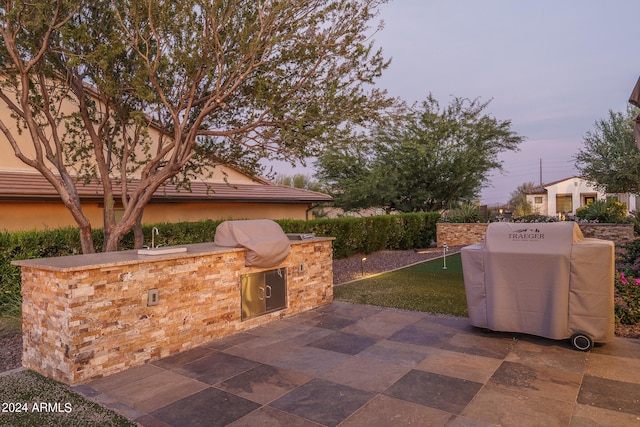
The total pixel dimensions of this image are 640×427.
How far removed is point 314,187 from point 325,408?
75.4 feet

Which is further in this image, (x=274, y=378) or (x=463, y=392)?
(x=274, y=378)

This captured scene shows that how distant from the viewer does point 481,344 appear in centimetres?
504

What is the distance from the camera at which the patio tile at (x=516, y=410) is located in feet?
10.2

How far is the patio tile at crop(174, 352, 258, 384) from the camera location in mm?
4184

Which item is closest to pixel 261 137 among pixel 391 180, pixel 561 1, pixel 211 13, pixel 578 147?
pixel 211 13

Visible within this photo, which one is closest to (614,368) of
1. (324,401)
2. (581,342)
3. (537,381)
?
(581,342)

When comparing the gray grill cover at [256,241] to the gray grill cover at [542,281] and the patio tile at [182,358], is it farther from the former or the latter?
the gray grill cover at [542,281]

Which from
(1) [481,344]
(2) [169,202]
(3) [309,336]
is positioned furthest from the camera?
(2) [169,202]

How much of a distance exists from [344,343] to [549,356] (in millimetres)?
2458

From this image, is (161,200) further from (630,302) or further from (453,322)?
(630,302)

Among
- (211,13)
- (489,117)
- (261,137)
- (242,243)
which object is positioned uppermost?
(489,117)

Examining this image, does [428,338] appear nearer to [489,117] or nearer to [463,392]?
[463,392]

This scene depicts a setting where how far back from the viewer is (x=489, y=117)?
21.1 meters

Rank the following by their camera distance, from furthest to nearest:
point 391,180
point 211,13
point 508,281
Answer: point 391,180 < point 211,13 < point 508,281
